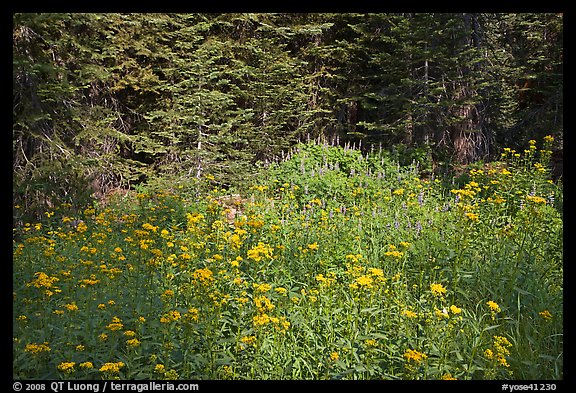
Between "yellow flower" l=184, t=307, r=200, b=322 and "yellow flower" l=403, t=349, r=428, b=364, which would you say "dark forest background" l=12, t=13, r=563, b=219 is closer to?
"yellow flower" l=184, t=307, r=200, b=322

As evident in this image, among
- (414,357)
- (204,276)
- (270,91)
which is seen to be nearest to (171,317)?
(204,276)

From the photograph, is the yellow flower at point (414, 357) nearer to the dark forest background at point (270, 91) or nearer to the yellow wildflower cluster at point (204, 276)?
the yellow wildflower cluster at point (204, 276)

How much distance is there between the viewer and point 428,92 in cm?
884

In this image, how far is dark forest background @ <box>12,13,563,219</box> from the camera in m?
7.29

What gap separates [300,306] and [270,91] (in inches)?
259

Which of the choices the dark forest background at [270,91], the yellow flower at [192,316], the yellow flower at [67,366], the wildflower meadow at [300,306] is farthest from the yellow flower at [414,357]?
the dark forest background at [270,91]

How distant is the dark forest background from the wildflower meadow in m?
3.40

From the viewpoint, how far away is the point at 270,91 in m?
9.05

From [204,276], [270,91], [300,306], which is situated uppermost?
[270,91]

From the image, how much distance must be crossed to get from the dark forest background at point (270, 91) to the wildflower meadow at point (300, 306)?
11.2 ft

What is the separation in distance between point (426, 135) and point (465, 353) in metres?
7.19

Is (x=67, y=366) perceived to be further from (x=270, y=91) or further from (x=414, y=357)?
(x=270, y=91)

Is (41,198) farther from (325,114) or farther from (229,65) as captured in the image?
(325,114)

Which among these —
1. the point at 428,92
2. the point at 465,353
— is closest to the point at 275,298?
the point at 465,353
